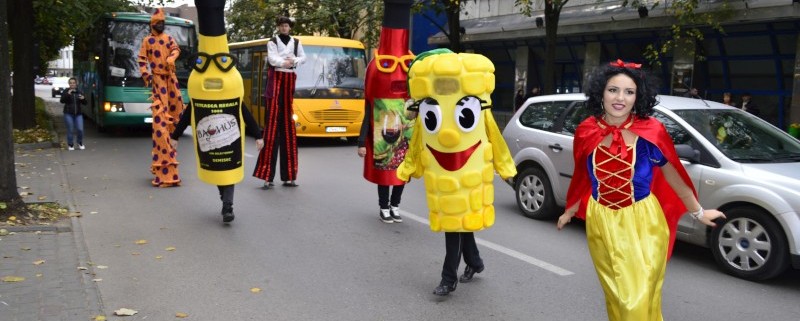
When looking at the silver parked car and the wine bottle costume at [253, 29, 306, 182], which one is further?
the wine bottle costume at [253, 29, 306, 182]

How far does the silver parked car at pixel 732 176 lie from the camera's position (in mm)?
6145

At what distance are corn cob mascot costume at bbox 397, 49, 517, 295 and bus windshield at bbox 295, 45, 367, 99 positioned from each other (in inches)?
448

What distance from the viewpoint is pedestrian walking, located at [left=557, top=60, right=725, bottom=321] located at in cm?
384

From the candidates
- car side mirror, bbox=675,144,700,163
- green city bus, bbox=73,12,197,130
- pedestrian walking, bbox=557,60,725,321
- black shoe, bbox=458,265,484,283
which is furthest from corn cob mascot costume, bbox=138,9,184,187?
pedestrian walking, bbox=557,60,725,321

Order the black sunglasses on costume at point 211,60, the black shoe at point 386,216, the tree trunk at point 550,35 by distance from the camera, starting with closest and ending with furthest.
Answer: the black sunglasses on costume at point 211,60 < the black shoe at point 386,216 < the tree trunk at point 550,35

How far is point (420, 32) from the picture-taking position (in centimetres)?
3184

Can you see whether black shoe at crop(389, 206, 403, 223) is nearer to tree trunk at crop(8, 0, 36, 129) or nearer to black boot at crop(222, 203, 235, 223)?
black boot at crop(222, 203, 235, 223)

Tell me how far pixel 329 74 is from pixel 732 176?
11630 millimetres

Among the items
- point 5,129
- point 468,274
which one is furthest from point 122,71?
point 468,274

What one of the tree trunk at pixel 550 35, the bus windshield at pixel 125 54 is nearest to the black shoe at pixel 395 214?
the tree trunk at pixel 550 35

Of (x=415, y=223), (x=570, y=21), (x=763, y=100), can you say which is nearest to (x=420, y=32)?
(x=570, y=21)

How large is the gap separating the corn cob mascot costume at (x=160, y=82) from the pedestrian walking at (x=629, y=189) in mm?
7630

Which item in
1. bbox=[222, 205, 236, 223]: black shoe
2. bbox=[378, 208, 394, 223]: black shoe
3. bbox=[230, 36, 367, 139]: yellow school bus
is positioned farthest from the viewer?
bbox=[230, 36, 367, 139]: yellow school bus

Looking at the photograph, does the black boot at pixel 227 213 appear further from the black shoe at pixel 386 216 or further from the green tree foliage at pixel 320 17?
the green tree foliage at pixel 320 17
